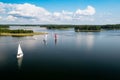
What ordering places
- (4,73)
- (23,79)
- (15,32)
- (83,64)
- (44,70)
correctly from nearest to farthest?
(23,79), (4,73), (44,70), (83,64), (15,32)

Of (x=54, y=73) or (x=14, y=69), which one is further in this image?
(x=14, y=69)

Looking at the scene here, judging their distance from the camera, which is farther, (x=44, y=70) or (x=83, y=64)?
(x=83, y=64)

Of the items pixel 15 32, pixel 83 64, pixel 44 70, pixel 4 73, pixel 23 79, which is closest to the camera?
pixel 23 79

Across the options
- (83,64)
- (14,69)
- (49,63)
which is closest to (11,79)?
(14,69)

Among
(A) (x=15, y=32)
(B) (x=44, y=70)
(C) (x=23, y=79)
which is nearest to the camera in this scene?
(C) (x=23, y=79)

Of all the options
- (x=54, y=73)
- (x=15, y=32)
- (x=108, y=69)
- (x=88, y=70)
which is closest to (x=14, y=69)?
(x=54, y=73)

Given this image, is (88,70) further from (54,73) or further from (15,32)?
(15,32)

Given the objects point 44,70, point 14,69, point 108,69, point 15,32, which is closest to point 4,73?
point 14,69

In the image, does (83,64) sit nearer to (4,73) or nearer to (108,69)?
(108,69)
